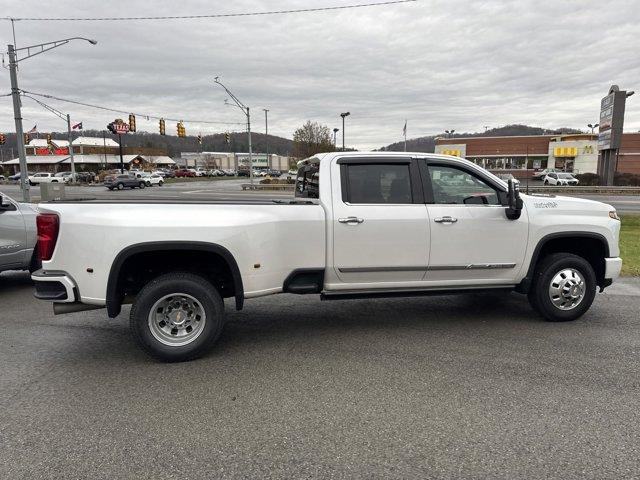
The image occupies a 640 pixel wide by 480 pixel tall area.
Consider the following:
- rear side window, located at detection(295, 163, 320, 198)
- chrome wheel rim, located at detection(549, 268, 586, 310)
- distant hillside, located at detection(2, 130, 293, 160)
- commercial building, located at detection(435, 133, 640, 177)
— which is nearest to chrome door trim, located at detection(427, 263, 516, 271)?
chrome wheel rim, located at detection(549, 268, 586, 310)

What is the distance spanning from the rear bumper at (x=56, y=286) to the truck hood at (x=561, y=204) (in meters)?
4.64

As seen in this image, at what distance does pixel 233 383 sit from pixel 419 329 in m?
2.26

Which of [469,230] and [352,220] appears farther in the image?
[469,230]

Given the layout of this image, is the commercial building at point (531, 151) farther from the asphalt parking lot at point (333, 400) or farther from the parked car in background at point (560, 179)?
the asphalt parking lot at point (333, 400)

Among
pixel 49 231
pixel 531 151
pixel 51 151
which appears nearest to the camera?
pixel 49 231

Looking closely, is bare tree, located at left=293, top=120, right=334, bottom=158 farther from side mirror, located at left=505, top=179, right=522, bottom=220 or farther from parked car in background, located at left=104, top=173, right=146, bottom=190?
side mirror, located at left=505, top=179, right=522, bottom=220

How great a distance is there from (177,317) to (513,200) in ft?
11.7

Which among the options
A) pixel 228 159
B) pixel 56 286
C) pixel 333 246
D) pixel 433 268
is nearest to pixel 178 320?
pixel 56 286

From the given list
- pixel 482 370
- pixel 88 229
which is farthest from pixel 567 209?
pixel 88 229

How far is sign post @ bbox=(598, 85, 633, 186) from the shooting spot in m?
37.8

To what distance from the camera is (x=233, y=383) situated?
13.0 ft

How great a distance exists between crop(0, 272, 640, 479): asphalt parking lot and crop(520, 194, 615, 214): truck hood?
1.32 metres

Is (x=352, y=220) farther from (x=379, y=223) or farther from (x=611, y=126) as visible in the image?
(x=611, y=126)

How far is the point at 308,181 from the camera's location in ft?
18.4
